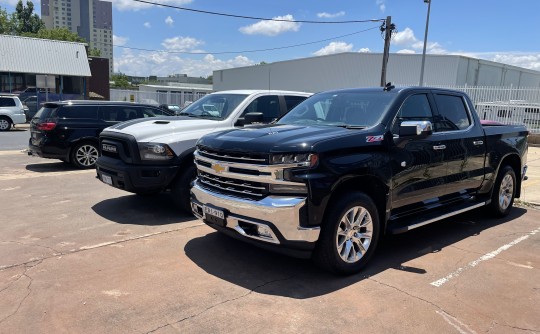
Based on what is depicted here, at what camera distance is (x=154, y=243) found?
519 centimetres

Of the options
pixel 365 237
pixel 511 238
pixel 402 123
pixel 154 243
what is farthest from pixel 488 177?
pixel 154 243

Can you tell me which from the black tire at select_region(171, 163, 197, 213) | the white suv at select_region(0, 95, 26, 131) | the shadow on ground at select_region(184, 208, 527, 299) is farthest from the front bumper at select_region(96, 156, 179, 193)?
the white suv at select_region(0, 95, 26, 131)

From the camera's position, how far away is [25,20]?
64.3 meters

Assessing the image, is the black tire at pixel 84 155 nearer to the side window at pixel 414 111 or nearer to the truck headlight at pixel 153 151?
the truck headlight at pixel 153 151

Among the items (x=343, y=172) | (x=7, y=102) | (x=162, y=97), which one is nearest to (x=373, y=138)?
(x=343, y=172)

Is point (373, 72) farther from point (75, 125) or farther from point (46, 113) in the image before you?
point (46, 113)

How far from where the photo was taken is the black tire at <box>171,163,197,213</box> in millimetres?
6051

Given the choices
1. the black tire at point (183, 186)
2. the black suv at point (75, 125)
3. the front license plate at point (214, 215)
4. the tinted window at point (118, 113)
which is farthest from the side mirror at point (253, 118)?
the tinted window at point (118, 113)

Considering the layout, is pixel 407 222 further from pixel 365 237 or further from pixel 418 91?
pixel 418 91

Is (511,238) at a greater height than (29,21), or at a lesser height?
lesser

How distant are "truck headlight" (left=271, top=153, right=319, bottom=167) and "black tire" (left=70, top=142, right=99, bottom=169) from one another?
24.3ft

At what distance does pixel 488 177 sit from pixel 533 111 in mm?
15444

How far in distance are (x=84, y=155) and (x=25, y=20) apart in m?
66.4

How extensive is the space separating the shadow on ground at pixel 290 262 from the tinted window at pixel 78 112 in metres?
6.25
